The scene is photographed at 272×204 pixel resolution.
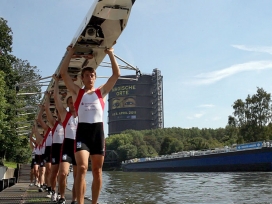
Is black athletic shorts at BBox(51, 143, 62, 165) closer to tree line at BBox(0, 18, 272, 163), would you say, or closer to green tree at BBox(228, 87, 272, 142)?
tree line at BBox(0, 18, 272, 163)

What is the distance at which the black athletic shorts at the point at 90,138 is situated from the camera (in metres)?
5.79

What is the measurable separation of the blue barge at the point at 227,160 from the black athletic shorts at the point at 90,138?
46520mm

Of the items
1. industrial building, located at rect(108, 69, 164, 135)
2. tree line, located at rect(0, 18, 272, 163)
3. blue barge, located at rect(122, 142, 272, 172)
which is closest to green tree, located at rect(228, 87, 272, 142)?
tree line, located at rect(0, 18, 272, 163)

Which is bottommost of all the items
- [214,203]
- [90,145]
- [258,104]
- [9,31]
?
[214,203]

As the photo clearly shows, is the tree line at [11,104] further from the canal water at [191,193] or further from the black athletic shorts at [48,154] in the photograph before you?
the canal water at [191,193]

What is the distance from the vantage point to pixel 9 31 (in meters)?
47.0

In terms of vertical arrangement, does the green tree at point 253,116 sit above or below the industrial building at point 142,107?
below

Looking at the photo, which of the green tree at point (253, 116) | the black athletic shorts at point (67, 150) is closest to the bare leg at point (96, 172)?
the black athletic shorts at point (67, 150)

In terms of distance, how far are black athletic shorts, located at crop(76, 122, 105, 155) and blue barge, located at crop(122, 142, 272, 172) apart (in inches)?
1831

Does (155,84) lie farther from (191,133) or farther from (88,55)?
(88,55)

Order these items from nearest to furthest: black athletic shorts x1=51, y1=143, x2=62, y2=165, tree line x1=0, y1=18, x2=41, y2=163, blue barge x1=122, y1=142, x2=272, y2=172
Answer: black athletic shorts x1=51, y1=143, x2=62, y2=165, tree line x1=0, y1=18, x2=41, y2=163, blue barge x1=122, y1=142, x2=272, y2=172

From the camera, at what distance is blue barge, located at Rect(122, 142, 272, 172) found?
167 ft

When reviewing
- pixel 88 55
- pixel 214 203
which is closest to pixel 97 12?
pixel 88 55

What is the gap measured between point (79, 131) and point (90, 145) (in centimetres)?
28
